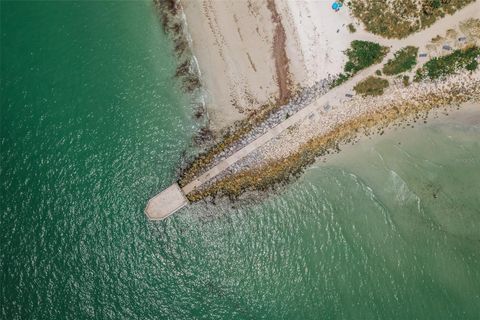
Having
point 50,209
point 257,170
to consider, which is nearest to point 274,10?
point 257,170

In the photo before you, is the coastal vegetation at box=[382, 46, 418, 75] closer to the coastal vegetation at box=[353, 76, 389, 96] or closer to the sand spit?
the coastal vegetation at box=[353, 76, 389, 96]

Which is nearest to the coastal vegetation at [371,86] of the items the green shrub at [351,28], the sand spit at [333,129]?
the sand spit at [333,129]

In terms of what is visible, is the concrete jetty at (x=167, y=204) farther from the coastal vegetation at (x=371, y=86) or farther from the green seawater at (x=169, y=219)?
the coastal vegetation at (x=371, y=86)

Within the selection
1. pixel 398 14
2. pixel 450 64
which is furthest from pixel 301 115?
pixel 450 64

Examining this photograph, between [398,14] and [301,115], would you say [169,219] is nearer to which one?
[301,115]

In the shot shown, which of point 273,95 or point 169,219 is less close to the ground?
point 273,95
